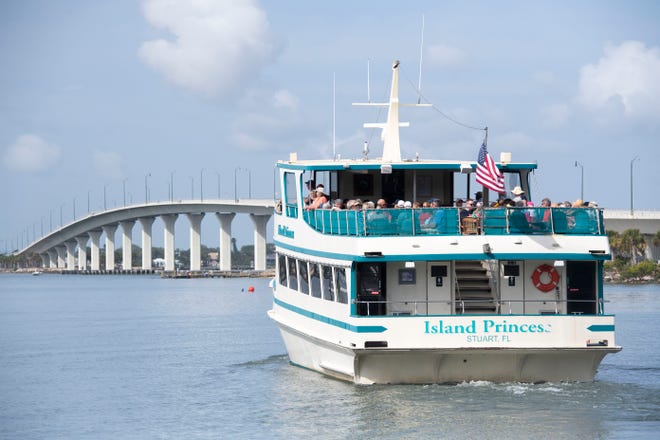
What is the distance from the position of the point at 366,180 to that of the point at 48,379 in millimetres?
9650

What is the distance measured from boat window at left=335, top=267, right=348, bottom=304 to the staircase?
6.99 ft

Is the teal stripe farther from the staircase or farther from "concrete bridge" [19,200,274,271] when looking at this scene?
"concrete bridge" [19,200,274,271]

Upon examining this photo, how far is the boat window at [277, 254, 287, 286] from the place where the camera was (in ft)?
97.5

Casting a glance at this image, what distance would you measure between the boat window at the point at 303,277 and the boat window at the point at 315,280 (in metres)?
0.39

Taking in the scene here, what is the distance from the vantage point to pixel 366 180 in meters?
27.4

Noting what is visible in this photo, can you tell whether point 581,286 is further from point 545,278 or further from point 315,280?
point 315,280

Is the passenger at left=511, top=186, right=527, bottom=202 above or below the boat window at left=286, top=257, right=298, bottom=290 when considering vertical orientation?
above

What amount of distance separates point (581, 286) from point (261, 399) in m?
6.80

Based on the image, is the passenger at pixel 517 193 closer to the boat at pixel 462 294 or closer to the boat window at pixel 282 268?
the boat at pixel 462 294

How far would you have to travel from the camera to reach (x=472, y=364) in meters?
23.1

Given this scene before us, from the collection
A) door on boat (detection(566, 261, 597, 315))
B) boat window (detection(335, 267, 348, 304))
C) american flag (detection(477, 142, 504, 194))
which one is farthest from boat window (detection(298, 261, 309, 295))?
door on boat (detection(566, 261, 597, 315))

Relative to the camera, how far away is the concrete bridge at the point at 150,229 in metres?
129

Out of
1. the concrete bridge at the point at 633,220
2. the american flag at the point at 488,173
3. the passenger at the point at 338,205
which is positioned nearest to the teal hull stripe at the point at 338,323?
the passenger at the point at 338,205

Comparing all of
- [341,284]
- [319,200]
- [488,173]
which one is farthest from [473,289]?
[319,200]
